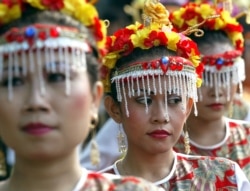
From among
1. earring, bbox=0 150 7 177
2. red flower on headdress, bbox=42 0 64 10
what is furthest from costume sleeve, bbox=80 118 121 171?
red flower on headdress, bbox=42 0 64 10

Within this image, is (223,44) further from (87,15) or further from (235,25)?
(87,15)

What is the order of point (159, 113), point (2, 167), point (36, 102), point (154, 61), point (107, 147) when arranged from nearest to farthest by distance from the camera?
point (36, 102) < point (159, 113) < point (154, 61) < point (2, 167) < point (107, 147)

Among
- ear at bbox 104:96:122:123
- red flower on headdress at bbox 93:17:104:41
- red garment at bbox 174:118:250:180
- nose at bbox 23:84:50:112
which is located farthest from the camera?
red garment at bbox 174:118:250:180

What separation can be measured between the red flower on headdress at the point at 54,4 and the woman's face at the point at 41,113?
27cm

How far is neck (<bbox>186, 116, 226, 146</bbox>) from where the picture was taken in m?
6.42

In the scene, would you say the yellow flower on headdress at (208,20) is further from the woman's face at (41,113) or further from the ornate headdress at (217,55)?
the woman's face at (41,113)

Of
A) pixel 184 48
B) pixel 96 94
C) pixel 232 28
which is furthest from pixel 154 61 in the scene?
pixel 232 28

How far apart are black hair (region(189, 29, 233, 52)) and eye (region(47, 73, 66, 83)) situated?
123 inches

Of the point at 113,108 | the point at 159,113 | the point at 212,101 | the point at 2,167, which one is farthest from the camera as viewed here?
the point at 2,167

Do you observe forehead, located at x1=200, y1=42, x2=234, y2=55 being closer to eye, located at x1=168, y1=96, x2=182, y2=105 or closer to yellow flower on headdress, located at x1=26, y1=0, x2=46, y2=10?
eye, located at x1=168, y1=96, x2=182, y2=105

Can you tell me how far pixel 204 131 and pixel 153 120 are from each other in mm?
1417

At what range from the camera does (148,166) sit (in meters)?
5.25

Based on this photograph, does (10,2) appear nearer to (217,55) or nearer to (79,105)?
(79,105)

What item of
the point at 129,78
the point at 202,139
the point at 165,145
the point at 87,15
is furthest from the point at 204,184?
the point at 87,15
